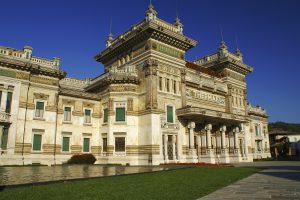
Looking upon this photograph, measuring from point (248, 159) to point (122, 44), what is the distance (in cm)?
2964

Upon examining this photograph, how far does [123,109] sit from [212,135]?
15.8m

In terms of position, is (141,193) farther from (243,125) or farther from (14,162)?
(243,125)

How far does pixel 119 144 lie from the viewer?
33.1 metres

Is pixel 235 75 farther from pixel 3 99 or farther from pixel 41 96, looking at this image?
pixel 3 99

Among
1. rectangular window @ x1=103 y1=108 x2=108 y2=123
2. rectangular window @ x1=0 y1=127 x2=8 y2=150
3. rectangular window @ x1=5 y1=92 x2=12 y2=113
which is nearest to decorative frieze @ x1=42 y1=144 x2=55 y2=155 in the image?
rectangular window @ x1=0 y1=127 x2=8 y2=150

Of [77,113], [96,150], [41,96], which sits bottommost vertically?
[96,150]

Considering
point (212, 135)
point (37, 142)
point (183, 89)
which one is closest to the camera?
point (37, 142)

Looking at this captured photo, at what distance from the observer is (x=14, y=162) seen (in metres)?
27.4

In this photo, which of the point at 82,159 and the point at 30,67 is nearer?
the point at 30,67

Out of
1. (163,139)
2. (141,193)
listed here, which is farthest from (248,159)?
(141,193)

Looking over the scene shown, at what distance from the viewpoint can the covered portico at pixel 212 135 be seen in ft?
114

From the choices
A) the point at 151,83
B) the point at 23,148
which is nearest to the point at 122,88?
the point at 151,83

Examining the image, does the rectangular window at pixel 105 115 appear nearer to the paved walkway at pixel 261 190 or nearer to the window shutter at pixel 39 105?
the window shutter at pixel 39 105

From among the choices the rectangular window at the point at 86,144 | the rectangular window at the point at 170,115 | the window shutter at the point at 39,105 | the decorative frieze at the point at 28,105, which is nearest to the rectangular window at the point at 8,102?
the decorative frieze at the point at 28,105
